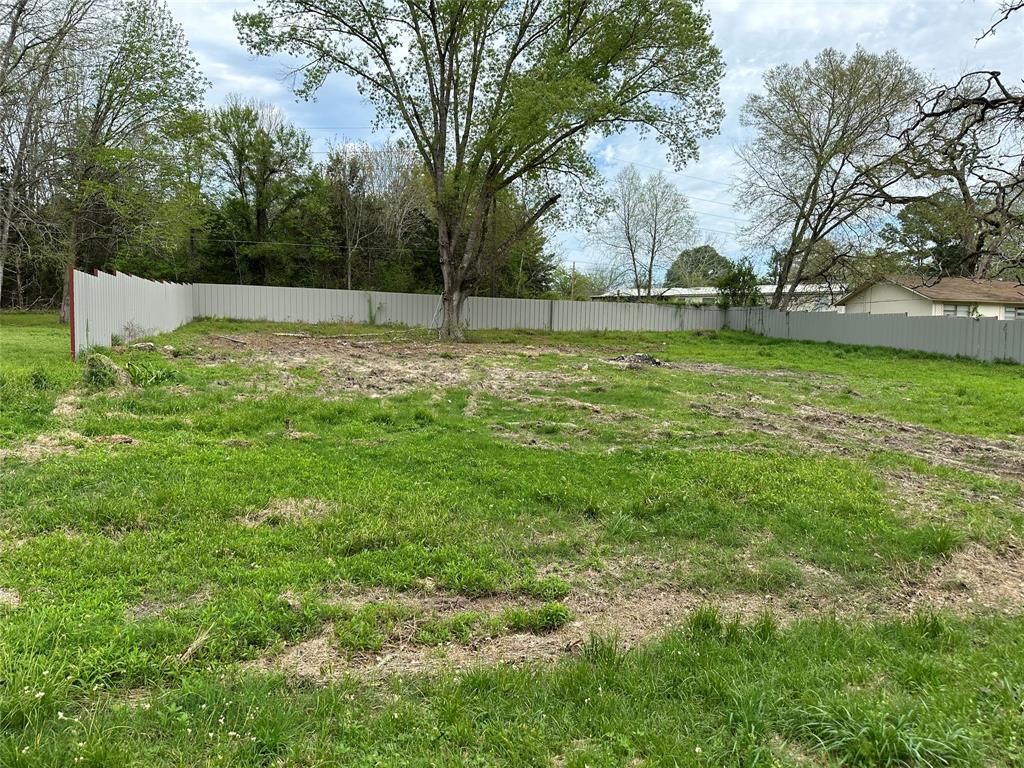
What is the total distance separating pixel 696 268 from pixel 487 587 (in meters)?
37.2

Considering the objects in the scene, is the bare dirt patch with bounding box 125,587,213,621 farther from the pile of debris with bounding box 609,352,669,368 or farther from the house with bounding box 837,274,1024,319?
the house with bounding box 837,274,1024,319

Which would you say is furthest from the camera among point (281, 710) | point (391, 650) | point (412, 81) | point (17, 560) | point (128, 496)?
point (412, 81)

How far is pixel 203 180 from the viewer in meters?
27.2

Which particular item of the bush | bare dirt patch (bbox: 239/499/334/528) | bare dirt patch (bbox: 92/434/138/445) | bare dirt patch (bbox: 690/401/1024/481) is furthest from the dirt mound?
bare dirt patch (bbox: 690/401/1024/481)

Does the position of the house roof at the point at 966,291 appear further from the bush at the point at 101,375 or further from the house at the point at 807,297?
the bush at the point at 101,375

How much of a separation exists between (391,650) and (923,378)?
564 inches

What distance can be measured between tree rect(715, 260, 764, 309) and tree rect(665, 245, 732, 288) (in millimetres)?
7509

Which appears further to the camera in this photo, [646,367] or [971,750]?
[646,367]

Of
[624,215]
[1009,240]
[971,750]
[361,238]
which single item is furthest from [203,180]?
[971,750]

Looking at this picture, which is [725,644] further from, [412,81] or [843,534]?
[412,81]

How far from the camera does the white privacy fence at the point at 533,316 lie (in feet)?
49.2

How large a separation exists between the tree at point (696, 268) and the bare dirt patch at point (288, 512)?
33.5 m

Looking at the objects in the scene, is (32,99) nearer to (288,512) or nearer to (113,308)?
(113,308)

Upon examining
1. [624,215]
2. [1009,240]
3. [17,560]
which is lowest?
[17,560]
